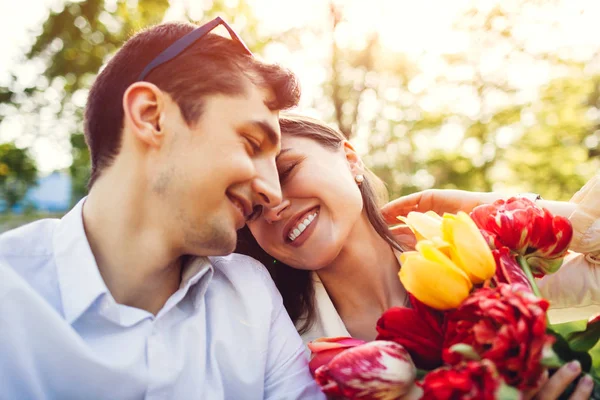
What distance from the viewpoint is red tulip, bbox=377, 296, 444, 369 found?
1210 mm

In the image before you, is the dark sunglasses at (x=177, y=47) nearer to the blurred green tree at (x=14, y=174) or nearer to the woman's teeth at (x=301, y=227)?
the woman's teeth at (x=301, y=227)

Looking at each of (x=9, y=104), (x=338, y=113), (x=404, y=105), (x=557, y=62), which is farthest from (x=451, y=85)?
(x=9, y=104)

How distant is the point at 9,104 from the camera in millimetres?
14383

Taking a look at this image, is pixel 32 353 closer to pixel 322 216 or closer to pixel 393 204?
pixel 322 216

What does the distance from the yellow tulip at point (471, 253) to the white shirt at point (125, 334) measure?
2.69 ft

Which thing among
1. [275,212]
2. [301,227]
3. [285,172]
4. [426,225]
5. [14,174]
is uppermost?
[426,225]

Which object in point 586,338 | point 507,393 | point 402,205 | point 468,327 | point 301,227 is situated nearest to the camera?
point 507,393

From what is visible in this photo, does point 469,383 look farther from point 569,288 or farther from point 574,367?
point 569,288

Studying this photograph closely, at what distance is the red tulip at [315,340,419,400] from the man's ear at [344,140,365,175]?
4.79ft

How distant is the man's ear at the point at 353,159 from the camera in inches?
102

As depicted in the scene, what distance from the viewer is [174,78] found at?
1750 millimetres

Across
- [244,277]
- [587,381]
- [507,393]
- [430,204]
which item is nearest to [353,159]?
[430,204]

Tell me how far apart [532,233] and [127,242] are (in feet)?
3.98

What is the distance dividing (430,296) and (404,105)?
16.5 m
